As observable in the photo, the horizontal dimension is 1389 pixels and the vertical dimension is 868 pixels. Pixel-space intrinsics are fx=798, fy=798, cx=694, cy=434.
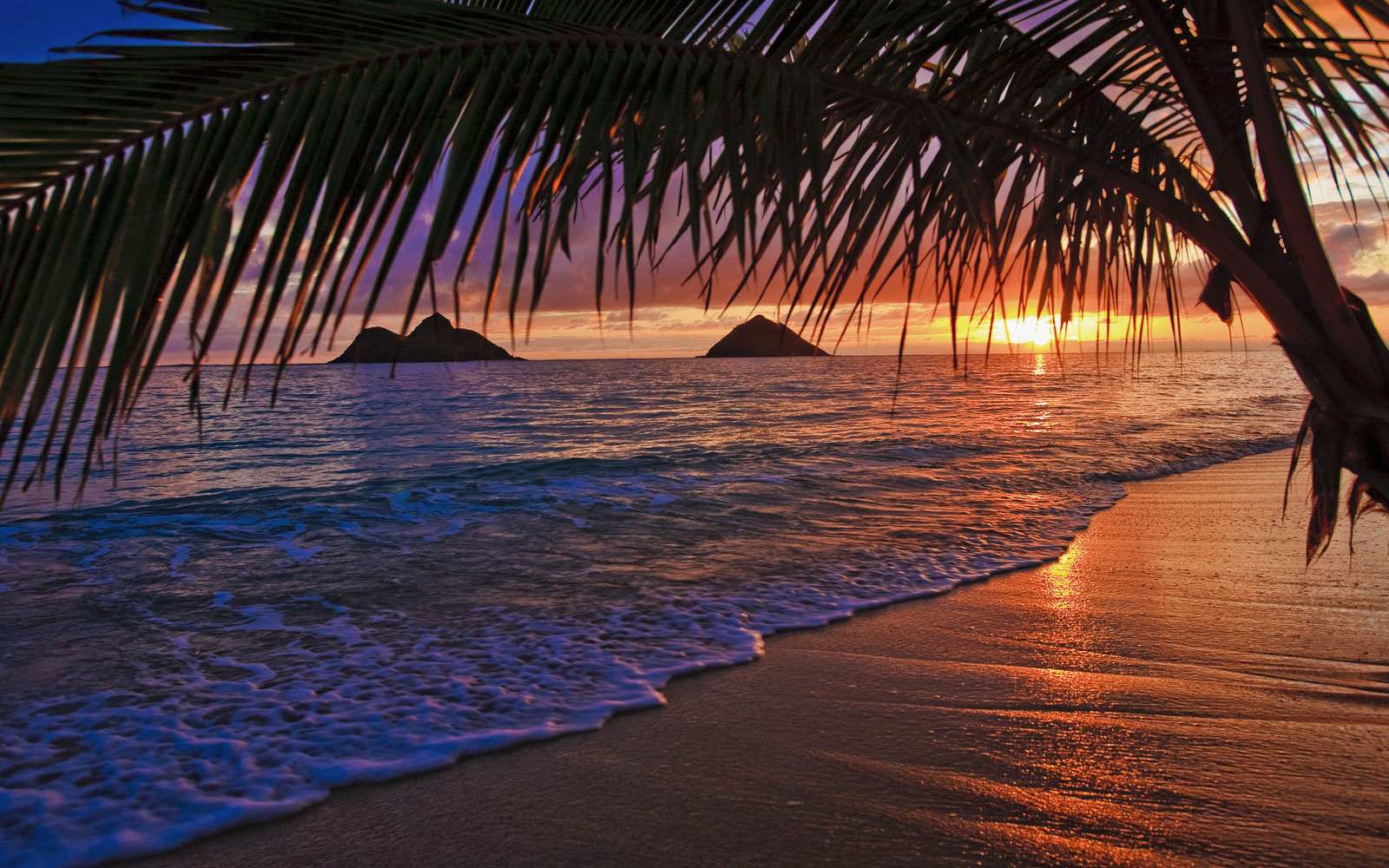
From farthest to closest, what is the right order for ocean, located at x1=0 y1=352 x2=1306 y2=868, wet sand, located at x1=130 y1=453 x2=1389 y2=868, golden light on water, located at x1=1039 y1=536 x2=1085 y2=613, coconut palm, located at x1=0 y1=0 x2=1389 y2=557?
1. golden light on water, located at x1=1039 y1=536 x2=1085 y2=613
2. ocean, located at x1=0 y1=352 x2=1306 y2=868
3. wet sand, located at x1=130 y1=453 x2=1389 y2=868
4. coconut palm, located at x1=0 y1=0 x2=1389 y2=557

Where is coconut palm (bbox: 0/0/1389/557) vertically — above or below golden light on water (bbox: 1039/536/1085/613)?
above

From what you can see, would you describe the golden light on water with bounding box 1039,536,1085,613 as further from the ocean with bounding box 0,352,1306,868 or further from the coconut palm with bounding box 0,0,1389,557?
the coconut palm with bounding box 0,0,1389,557

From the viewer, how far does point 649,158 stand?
4.58ft

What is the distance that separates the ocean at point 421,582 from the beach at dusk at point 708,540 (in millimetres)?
43

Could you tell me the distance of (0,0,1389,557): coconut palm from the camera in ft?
3.41

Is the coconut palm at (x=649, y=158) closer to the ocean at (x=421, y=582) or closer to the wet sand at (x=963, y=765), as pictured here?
the ocean at (x=421, y=582)

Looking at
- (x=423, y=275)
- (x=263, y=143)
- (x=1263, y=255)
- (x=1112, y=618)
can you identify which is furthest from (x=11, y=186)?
(x=1112, y=618)

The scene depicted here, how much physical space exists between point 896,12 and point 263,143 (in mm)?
1254

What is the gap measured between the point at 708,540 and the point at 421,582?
8.29 ft

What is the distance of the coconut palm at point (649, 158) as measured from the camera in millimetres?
1039

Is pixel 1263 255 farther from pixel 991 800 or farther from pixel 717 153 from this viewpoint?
pixel 991 800

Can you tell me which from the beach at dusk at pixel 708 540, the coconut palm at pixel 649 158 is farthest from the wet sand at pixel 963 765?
the coconut palm at pixel 649 158

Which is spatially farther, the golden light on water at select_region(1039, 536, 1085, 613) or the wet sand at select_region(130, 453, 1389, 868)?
the golden light on water at select_region(1039, 536, 1085, 613)

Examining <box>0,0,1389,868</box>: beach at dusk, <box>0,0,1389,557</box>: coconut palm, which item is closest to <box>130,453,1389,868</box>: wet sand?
<box>0,0,1389,868</box>: beach at dusk
